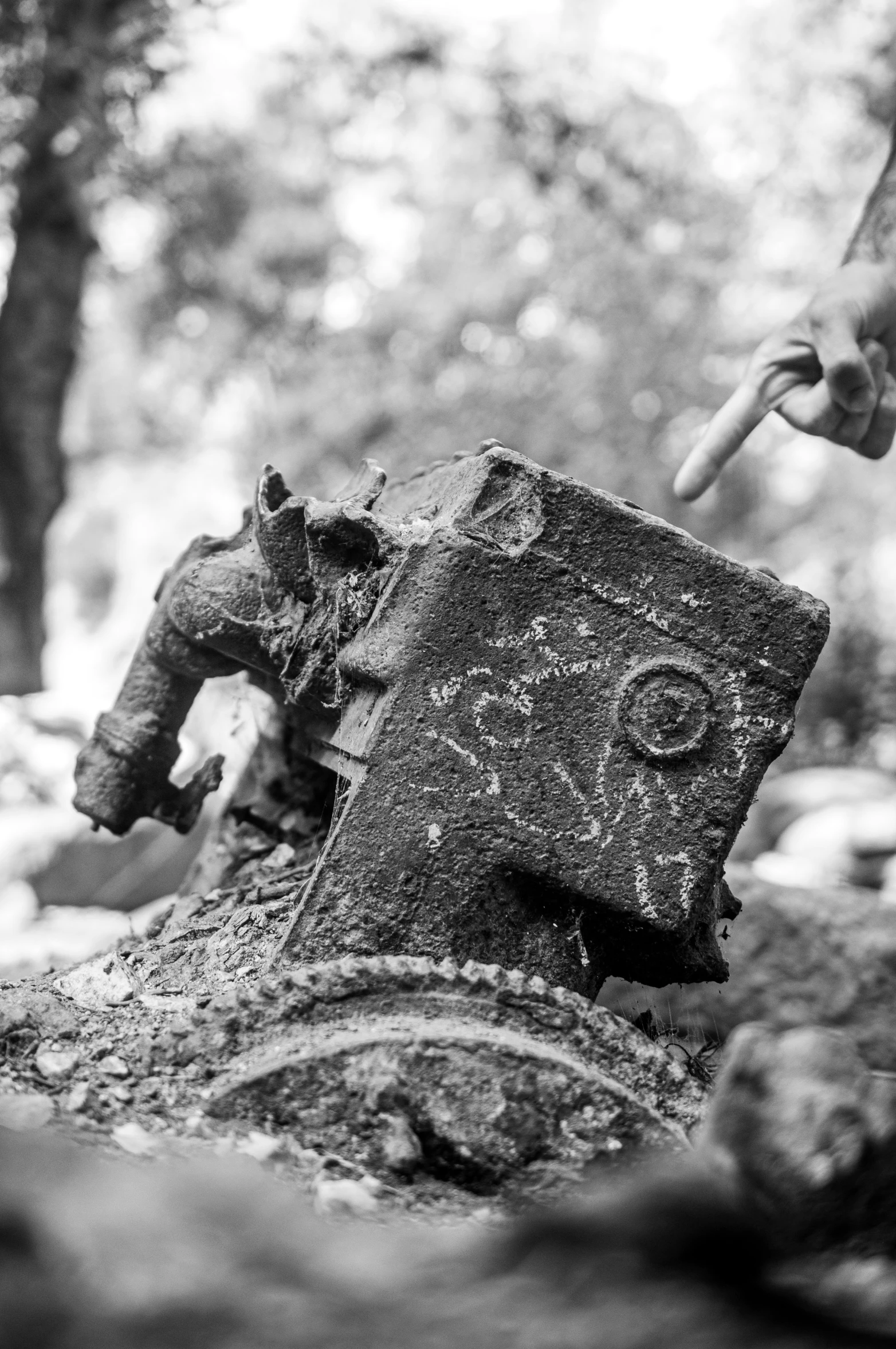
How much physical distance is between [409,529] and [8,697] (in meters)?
4.63

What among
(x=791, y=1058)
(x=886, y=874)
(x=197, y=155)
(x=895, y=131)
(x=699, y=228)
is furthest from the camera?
(x=699, y=228)

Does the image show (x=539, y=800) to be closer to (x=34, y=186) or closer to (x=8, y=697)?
(x=8, y=697)

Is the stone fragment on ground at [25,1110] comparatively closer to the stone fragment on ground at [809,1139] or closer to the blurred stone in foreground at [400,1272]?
the blurred stone in foreground at [400,1272]

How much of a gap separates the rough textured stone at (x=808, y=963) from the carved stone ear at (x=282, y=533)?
3.46 metres

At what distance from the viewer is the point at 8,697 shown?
6.11m

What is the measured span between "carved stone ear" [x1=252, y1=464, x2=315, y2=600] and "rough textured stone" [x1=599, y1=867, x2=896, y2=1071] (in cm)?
346

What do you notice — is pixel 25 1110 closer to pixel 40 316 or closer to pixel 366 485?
pixel 366 485

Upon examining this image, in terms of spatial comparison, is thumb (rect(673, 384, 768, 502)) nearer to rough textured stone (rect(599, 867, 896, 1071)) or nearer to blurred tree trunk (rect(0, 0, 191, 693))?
rough textured stone (rect(599, 867, 896, 1071))

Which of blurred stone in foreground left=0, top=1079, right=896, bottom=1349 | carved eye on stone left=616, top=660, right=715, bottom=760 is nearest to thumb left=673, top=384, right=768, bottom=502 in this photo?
carved eye on stone left=616, top=660, right=715, bottom=760

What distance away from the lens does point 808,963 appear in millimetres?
5230

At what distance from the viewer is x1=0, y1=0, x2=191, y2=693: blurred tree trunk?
6676 millimetres

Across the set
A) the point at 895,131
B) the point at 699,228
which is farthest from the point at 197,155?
the point at 895,131

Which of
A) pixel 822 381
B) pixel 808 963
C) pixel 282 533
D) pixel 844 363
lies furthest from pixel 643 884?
pixel 808 963

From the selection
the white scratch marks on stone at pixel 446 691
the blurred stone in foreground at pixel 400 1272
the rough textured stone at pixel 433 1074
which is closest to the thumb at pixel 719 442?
the white scratch marks on stone at pixel 446 691
